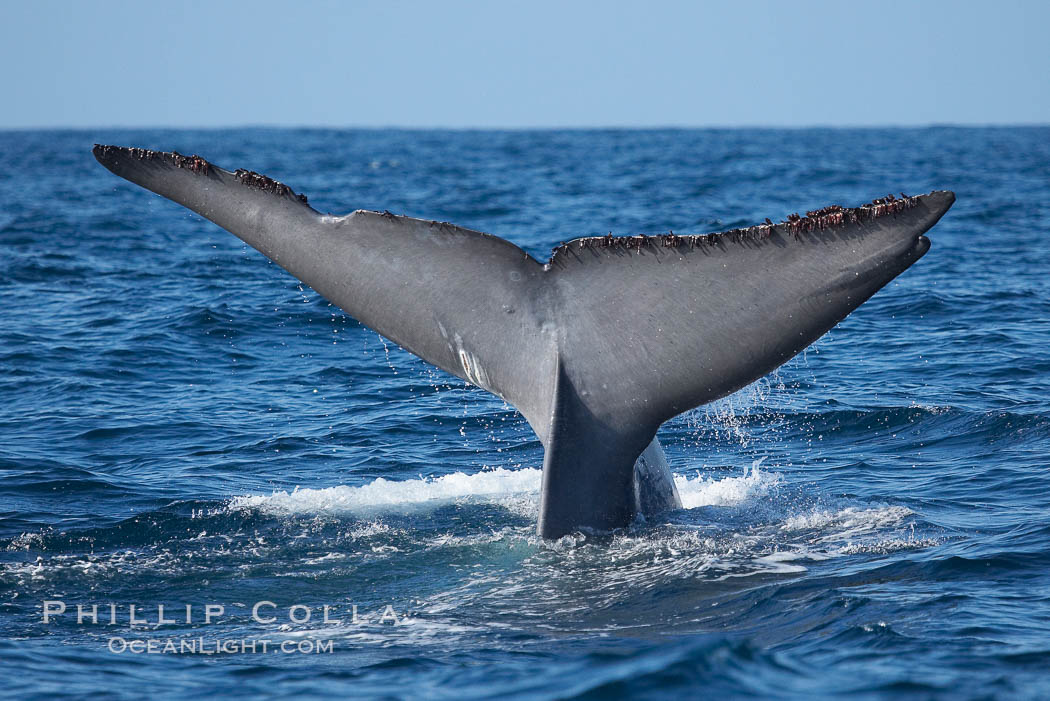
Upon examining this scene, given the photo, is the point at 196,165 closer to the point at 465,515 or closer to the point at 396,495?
the point at 465,515

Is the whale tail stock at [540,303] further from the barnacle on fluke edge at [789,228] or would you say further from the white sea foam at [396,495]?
the white sea foam at [396,495]

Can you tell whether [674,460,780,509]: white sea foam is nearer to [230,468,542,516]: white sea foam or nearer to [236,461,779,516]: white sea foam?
[236,461,779,516]: white sea foam

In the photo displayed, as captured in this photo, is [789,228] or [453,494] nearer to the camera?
[789,228]

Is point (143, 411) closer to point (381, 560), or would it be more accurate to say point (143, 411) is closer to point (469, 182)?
point (381, 560)

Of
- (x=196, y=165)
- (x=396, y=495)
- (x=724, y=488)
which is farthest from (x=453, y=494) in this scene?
(x=196, y=165)

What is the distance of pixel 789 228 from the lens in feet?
18.7

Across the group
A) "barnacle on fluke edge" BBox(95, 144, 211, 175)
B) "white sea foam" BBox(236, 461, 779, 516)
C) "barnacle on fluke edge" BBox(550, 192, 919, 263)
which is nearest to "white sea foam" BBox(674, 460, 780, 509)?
"white sea foam" BBox(236, 461, 779, 516)

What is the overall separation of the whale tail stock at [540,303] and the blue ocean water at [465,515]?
1.05 metres

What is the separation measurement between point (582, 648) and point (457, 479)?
12.4 ft

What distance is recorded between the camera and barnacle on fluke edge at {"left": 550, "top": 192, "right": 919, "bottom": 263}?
5477 mm

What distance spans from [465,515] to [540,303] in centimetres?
258

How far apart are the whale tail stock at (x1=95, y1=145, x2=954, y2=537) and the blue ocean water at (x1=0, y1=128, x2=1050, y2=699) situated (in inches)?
41.2

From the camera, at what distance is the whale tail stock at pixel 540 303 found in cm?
596

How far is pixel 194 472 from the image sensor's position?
9.97 meters
